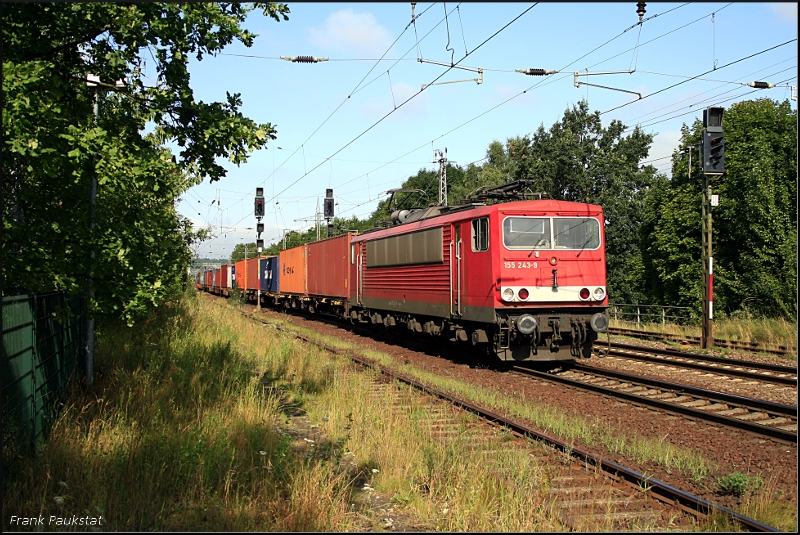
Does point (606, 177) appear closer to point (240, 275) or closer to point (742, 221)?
point (742, 221)

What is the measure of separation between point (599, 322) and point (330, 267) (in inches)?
569

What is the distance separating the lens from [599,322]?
1305 cm

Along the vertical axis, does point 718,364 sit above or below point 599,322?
below

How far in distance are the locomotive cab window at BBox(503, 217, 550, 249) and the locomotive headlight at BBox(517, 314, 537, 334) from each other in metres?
1.39

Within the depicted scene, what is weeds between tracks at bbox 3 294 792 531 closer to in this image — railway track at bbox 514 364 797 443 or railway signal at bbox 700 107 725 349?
railway track at bbox 514 364 797 443

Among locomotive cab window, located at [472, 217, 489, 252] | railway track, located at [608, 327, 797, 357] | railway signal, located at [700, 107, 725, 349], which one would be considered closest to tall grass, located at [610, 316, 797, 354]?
railway track, located at [608, 327, 797, 357]

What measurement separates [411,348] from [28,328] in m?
12.4

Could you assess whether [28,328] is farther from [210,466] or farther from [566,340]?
[566,340]

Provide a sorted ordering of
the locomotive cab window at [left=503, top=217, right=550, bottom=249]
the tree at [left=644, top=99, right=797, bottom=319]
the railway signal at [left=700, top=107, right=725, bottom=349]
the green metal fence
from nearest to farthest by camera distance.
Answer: the green metal fence < the locomotive cab window at [left=503, top=217, right=550, bottom=249] < the railway signal at [left=700, top=107, right=725, bottom=349] < the tree at [left=644, top=99, right=797, bottom=319]

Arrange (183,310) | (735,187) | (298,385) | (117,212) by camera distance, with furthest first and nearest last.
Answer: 1. (735,187)
2. (183,310)
3. (298,385)
4. (117,212)

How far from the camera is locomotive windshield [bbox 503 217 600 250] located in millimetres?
12969

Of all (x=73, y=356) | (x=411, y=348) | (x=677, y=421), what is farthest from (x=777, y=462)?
(x=411, y=348)

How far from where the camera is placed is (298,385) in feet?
39.0

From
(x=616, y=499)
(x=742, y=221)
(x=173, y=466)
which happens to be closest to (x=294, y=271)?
(x=742, y=221)
